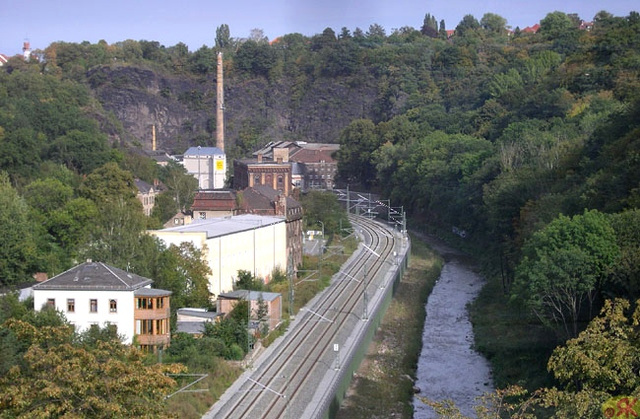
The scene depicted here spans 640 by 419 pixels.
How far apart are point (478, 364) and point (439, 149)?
144ft

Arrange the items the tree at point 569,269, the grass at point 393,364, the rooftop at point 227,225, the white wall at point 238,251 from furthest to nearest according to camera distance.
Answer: the rooftop at point 227,225 → the white wall at point 238,251 → the tree at point 569,269 → the grass at point 393,364

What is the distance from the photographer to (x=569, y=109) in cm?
6181

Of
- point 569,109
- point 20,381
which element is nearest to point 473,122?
point 569,109

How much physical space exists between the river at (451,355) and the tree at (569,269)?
2.61m

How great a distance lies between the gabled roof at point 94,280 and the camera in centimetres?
2570

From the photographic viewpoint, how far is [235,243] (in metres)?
35.3

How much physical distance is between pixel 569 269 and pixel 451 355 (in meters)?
6.14

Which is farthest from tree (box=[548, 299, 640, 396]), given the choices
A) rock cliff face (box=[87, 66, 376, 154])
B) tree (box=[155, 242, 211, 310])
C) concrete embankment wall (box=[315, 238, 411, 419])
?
rock cliff face (box=[87, 66, 376, 154])

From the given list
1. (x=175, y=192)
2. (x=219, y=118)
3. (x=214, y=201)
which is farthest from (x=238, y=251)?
(x=219, y=118)

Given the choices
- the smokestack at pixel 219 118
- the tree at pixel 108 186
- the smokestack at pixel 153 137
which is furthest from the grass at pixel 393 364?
the smokestack at pixel 153 137

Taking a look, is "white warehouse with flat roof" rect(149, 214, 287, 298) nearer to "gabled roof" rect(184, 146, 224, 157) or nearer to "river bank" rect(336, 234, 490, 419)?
"river bank" rect(336, 234, 490, 419)

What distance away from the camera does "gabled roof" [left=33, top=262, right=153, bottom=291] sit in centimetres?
2570

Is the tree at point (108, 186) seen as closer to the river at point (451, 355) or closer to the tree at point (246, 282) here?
the tree at point (246, 282)

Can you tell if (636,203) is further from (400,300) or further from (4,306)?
(4,306)
